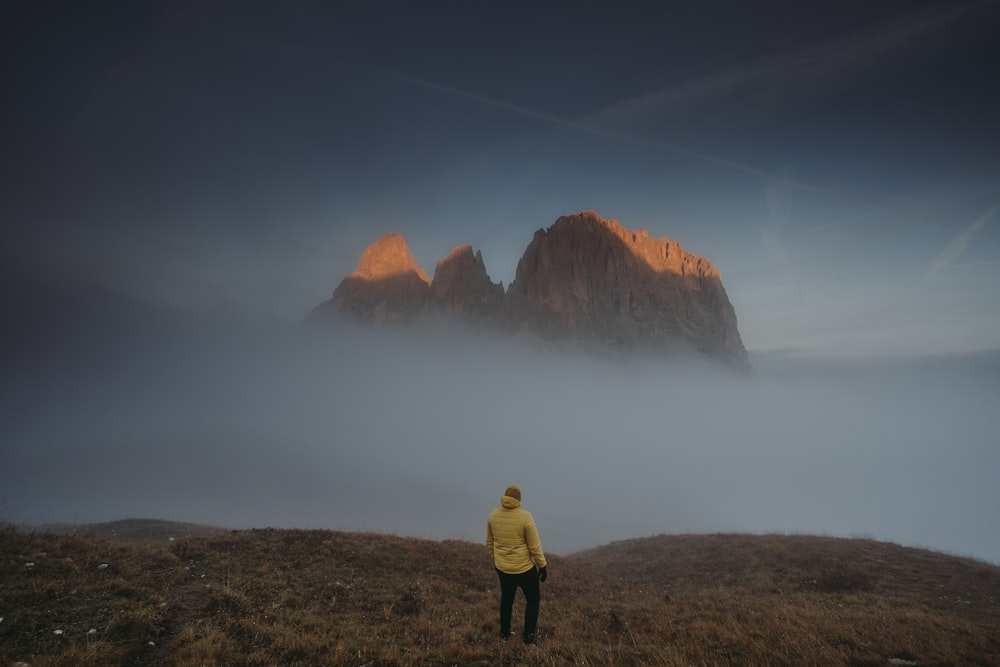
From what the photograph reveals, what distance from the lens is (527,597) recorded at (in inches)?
332

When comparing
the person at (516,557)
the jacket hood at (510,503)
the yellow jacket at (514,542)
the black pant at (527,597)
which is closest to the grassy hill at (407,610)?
the black pant at (527,597)

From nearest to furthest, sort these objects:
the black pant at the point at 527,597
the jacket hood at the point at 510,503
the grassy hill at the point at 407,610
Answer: the grassy hill at the point at 407,610, the black pant at the point at 527,597, the jacket hood at the point at 510,503

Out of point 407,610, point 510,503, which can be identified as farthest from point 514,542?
point 407,610

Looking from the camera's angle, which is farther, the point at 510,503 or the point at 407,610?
the point at 407,610

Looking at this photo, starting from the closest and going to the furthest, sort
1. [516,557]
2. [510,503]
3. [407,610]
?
[516,557], [510,503], [407,610]

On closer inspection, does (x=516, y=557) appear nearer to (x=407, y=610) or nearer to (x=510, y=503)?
(x=510, y=503)

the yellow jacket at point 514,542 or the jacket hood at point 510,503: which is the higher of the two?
the jacket hood at point 510,503

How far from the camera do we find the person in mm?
8383

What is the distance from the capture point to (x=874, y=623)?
10.5 metres

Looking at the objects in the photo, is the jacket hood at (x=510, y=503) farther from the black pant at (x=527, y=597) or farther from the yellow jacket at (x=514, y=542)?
the black pant at (x=527, y=597)

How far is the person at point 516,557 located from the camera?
8.38m

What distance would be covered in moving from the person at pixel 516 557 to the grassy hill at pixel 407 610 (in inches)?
27.6

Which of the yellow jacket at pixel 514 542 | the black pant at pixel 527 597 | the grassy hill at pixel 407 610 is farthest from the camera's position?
the black pant at pixel 527 597

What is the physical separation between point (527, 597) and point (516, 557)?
0.91m
